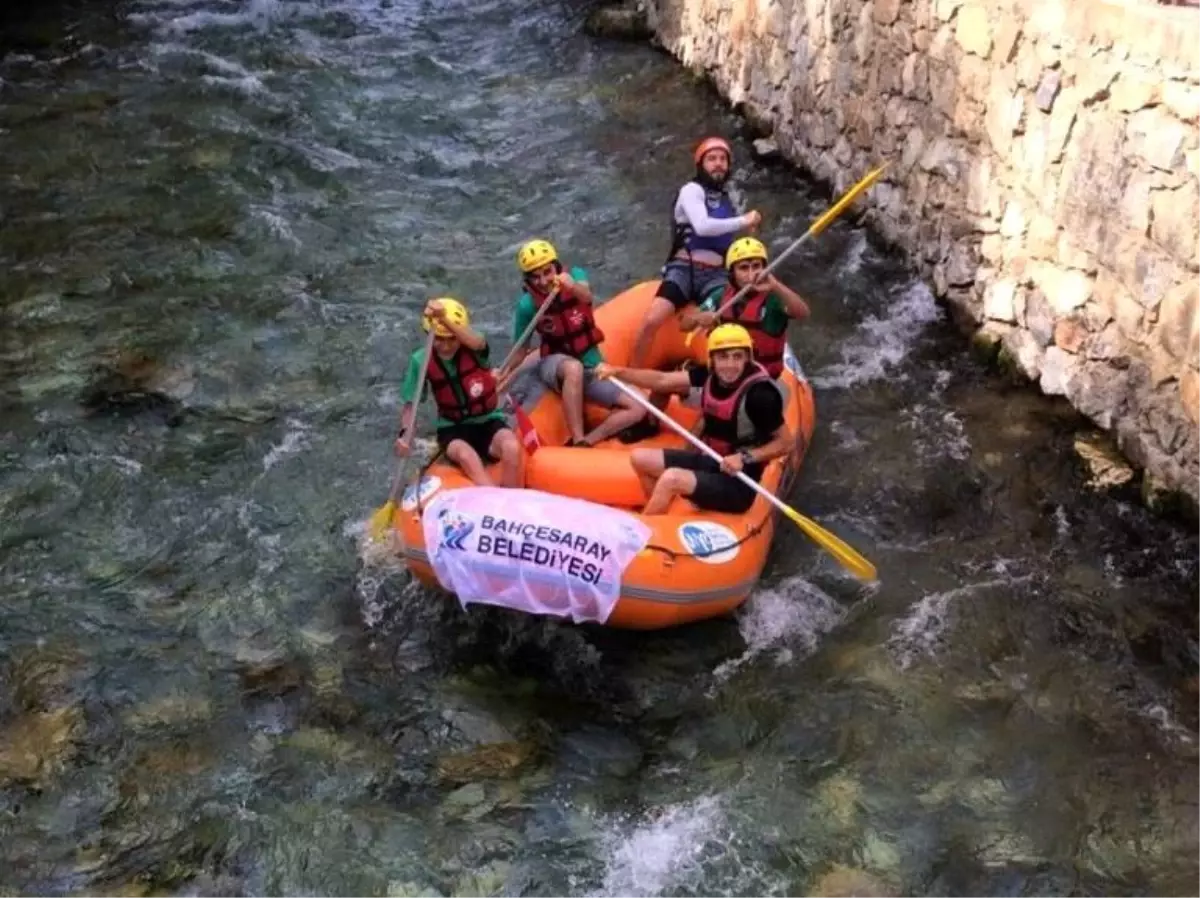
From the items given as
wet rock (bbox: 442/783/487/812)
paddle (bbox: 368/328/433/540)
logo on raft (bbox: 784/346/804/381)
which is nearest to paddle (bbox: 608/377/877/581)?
paddle (bbox: 368/328/433/540)

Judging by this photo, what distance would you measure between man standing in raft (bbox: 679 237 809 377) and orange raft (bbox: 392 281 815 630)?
0.26m

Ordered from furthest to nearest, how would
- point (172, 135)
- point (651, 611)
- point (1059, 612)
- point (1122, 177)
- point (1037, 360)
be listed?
point (172, 135)
point (1037, 360)
point (1122, 177)
point (1059, 612)
point (651, 611)

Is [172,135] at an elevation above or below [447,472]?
below

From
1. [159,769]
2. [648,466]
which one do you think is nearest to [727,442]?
[648,466]

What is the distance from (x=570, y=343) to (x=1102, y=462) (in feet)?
9.86

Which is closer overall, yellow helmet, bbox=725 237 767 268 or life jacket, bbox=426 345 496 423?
life jacket, bbox=426 345 496 423

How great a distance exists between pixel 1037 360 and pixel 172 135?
844 centimetres

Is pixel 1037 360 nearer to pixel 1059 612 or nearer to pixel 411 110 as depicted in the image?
pixel 1059 612

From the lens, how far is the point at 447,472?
19.9ft

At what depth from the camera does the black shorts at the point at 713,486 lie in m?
5.85

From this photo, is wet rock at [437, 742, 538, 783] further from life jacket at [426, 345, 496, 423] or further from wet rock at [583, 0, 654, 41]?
wet rock at [583, 0, 654, 41]

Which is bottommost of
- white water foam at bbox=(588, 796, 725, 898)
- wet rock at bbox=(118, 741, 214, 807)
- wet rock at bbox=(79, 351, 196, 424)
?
wet rock at bbox=(79, 351, 196, 424)

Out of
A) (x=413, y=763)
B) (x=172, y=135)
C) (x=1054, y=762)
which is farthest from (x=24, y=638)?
(x=172, y=135)

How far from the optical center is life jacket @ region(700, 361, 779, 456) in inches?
236
